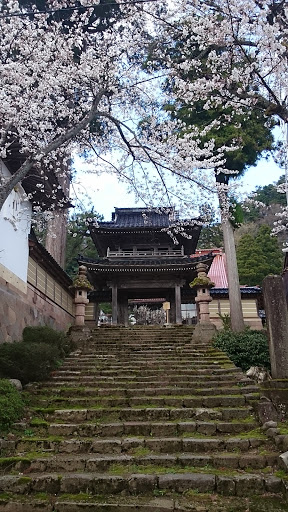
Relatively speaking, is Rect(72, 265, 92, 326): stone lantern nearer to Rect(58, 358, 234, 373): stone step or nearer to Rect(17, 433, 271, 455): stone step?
Rect(58, 358, 234, 373): stone step

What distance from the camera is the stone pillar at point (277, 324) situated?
6.52 m

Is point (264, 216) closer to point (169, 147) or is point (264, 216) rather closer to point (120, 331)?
point (120, 331)

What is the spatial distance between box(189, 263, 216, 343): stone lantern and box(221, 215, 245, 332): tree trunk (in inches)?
62.8

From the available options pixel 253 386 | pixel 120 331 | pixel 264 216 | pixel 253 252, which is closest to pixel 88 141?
pixel 253 386

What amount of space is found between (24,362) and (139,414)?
2699 millimetres

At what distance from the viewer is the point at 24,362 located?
7605 mm

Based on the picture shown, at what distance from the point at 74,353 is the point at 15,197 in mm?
4649

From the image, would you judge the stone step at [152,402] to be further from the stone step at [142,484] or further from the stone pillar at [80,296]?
the stone pillar at [80,296]

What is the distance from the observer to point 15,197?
10.3m

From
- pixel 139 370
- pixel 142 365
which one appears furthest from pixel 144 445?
pixel 142 365

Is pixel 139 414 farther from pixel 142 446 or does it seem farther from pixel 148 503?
pixel 148 503

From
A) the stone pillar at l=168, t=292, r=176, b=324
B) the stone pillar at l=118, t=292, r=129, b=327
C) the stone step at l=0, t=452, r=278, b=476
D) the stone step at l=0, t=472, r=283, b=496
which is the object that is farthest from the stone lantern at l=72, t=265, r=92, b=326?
the stone step at l=0, t=472, r=283, b=496

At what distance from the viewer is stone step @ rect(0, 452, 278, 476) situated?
462 centimetres

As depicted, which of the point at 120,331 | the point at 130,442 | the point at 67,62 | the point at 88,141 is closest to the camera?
the point at 130,442
